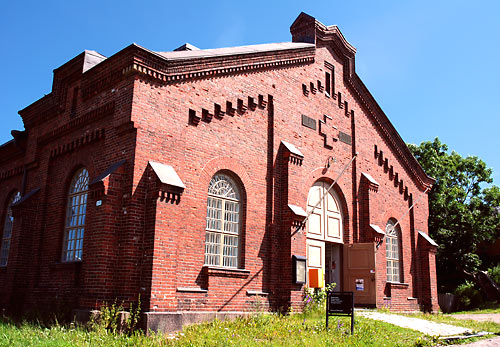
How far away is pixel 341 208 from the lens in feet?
57.2

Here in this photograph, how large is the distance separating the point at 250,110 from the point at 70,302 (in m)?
7.24

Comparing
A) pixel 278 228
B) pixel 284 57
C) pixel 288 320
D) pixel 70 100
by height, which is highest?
pixel 284 57

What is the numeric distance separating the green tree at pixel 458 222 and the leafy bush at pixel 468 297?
140cm

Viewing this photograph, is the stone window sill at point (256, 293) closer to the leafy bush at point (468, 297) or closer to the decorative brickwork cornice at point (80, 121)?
the decorative brickwork cornice at point (80, 121)

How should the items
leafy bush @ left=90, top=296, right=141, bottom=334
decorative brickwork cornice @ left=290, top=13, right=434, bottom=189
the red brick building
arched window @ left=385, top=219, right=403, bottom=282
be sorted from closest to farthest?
leafy bush @ left=90, top=296, right=141, bottom=334 → the red brick building → decorative brickwork cornice @ left=290, top=13, right=434, bottom=189 → arched window @ left=385, top=219, right=403, bottom=282

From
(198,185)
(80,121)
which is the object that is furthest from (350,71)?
(80,121)

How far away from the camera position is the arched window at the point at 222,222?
12.7m

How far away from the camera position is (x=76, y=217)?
43.4 ft

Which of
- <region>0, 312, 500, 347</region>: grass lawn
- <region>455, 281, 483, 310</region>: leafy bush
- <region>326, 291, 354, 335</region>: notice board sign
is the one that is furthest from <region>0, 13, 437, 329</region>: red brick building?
<region>455, 281, 483, 310</region>: leafy bush

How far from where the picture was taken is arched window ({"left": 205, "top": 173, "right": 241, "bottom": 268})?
12719 millimetres

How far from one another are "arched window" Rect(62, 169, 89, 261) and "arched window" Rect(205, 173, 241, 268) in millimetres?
3374

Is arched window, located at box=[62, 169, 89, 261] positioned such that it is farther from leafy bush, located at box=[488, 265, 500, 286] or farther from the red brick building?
leafy bush, located at box=[488, 265, 500, 286]

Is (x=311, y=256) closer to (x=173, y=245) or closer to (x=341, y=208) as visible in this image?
(x=341, y=208)

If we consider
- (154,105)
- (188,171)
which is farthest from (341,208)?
(154,105)
